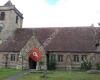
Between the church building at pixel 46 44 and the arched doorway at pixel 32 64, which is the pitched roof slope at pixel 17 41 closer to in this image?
the church building at pixel 46 44

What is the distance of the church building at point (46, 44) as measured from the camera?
4582 cm

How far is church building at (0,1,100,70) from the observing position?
4582 centimetres

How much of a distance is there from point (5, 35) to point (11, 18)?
3903 mm

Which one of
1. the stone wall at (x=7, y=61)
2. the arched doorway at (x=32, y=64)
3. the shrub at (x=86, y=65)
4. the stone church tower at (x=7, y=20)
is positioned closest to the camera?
the shrub at (x=86, y=65)

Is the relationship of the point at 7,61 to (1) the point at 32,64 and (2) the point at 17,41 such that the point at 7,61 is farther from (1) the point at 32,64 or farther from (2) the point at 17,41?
(1) the point at 32,64

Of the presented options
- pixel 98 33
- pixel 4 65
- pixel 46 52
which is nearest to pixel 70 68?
pixel 46 52

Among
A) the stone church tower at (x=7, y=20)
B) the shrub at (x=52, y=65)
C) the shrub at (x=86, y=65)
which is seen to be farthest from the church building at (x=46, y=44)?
the shrub at (x=86, y=65)

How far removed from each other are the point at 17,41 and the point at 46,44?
671cm

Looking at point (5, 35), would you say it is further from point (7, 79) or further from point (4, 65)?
point (7, 79)

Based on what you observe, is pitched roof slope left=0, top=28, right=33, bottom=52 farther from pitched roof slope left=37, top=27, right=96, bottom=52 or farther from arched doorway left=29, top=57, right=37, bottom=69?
arched doorway left=29, top=57, right=37, bottom=69

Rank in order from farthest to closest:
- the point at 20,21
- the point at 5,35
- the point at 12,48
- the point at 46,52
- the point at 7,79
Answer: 1. the point at 20,21
2. the point at 5,35
3. the point at 12,48
4. the point at 46,52
5. the point at 7,79

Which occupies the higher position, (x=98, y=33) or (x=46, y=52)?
(x=98, y=33)

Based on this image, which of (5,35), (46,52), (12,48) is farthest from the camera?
(5,35)

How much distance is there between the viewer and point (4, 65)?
4891 cm
